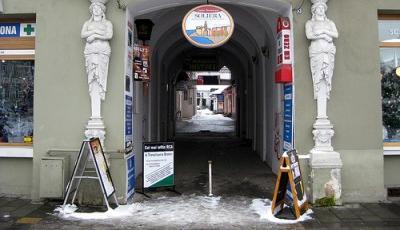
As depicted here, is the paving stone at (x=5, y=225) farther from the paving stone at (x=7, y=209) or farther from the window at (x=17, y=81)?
the window at (x=17, y=81)

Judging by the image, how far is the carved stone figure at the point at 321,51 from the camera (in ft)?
22.7

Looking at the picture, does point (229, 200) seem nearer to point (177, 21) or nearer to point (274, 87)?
point (274, 87)

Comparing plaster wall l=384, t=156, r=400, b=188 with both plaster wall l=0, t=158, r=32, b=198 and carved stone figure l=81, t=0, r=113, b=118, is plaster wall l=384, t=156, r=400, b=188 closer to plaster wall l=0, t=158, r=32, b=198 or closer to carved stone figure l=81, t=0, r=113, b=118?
carved stone figure l=81, t=0, r=113, b=118

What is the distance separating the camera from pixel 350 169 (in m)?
7.18

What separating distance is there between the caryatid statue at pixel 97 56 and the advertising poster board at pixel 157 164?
102cm

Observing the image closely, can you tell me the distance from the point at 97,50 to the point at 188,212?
311cm

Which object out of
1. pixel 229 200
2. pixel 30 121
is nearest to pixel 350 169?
pixel 229 200

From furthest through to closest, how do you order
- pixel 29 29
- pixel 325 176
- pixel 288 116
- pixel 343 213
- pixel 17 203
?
pixel 29 29 → pixel 288 116 → pixel 17 203 → pixel 325 176 → pixel 343 213

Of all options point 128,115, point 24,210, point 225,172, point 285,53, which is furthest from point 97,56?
point 225,172

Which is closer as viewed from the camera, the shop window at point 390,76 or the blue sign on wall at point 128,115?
the blue sign on wall at point 128,115

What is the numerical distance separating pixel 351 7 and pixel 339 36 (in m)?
0.57

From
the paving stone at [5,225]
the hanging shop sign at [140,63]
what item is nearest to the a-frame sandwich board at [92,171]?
the paving stone at [5,225]

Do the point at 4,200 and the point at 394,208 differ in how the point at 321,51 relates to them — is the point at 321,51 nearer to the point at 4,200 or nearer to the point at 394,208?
the point at 394,208

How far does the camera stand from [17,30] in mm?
7875
